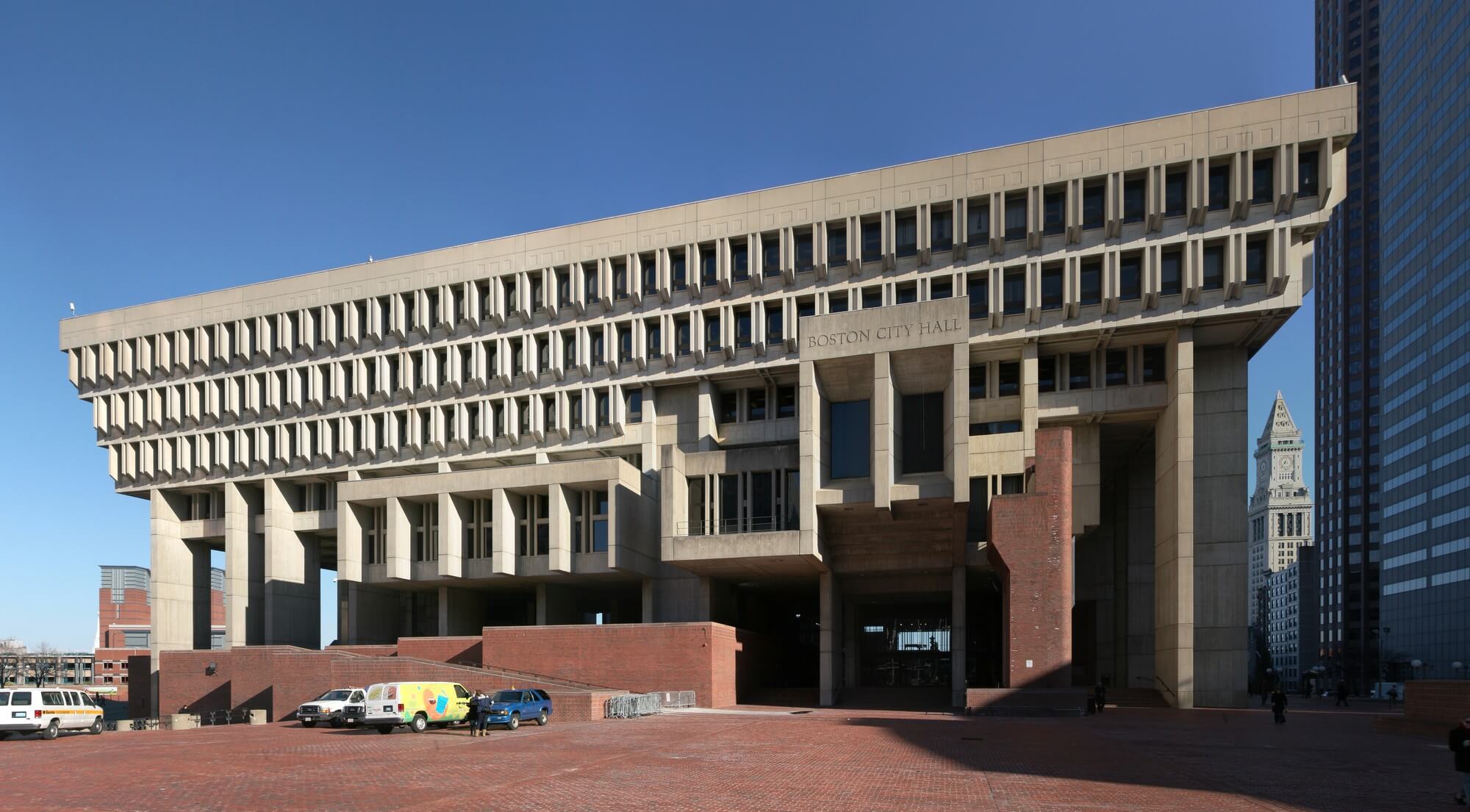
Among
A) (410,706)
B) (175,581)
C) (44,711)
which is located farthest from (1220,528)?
(175,581)

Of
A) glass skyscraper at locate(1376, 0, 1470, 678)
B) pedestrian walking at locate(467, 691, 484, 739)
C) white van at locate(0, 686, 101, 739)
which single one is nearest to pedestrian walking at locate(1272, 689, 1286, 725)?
pedestrian walking at locate(467, 691, 484, 739)

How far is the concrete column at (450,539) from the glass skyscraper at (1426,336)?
89263mm

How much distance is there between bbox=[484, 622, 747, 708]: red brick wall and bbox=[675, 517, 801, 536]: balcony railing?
6.17 m

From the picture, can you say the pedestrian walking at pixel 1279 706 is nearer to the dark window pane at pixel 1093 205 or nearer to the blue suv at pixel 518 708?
the dark window pane at pixel 1093 205

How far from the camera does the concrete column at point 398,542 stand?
58.5 metres

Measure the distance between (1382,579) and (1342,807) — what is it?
12003 cm

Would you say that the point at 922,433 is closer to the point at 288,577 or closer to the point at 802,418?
the point at 802,418

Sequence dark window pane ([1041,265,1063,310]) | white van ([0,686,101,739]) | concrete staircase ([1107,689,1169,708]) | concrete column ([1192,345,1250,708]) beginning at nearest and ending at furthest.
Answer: white van ([0,686,101,739]), concrete column ([1192,345,1250,708]), concrete staircase ([1107,689,1169,708]), dark window pane ([1041,265,1063,310])

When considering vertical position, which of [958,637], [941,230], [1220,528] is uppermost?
[941,230]

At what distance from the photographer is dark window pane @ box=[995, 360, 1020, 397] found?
168 feet

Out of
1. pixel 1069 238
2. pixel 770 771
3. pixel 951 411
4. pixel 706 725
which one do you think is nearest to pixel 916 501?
pixel 951 411

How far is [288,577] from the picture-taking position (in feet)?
216

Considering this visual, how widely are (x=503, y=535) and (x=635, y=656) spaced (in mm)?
15333

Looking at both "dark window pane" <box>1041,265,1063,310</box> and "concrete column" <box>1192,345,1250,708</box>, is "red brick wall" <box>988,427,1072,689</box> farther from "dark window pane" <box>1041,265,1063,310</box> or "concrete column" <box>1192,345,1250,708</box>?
"dark window pane" <box>1041,265,1063,310</box>
